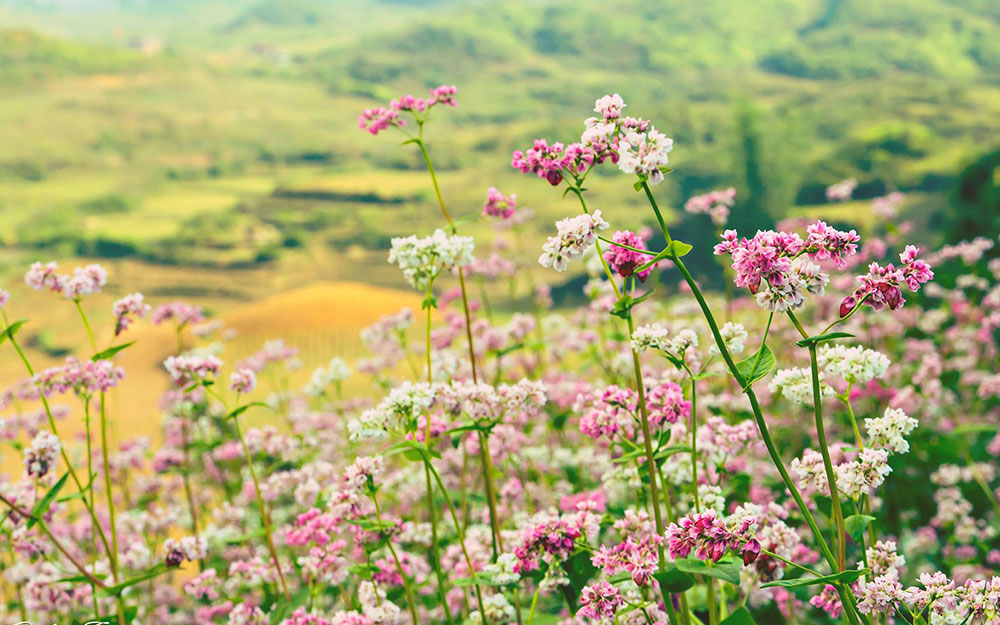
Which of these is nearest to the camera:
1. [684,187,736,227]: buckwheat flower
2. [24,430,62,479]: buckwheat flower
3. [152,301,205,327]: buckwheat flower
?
[24,430,62,479]: buckwheat flower

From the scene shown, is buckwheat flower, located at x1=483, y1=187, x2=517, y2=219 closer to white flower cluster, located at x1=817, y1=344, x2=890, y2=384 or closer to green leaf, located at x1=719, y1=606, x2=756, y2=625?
white flower cluster, located at x1=817, y1=344, x2=890, y2=384

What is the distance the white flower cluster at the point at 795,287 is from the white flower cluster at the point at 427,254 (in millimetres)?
872

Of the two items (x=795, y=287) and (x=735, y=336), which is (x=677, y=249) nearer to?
(x=795, y=287)

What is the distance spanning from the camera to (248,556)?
4012mm

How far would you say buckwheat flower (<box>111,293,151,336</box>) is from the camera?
2735mm

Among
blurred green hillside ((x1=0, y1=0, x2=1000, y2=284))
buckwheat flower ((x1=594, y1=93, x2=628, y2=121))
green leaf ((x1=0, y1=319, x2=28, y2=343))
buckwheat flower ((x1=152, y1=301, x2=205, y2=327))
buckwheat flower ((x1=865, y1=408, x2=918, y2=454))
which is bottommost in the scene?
buckwheat flower ((x1=865, y1=408, x2=918, y2=454))

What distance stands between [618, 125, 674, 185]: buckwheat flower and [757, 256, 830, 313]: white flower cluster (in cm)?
32

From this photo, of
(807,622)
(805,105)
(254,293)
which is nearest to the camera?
(807,622)

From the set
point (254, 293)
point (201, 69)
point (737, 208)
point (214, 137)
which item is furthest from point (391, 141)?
point (737, 208)

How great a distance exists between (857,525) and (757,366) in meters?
0.45

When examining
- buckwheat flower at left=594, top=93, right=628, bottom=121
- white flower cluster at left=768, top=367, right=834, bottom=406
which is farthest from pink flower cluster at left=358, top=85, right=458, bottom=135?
white flower cluster at left=768, top=367, right=834, bottom=406

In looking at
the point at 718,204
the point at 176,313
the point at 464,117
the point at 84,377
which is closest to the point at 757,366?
the point at 84,377

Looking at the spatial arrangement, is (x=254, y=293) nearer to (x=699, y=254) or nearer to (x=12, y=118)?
(x=699, y=254)

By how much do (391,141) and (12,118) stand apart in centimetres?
1967
